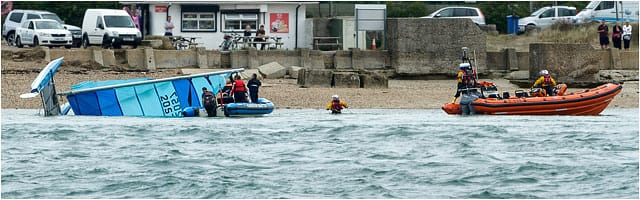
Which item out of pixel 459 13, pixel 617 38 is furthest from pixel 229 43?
pixel 617 38

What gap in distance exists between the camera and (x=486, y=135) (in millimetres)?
28844

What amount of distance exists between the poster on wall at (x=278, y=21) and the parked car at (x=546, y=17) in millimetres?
7589

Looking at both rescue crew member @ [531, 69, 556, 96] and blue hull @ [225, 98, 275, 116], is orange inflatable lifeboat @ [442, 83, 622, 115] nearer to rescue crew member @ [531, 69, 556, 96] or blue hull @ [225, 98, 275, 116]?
rescue crew member @ [531, 69, 556, 96]

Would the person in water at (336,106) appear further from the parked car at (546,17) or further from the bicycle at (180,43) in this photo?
the parked car at (546,17)

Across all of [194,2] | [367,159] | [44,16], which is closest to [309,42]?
[194,2]

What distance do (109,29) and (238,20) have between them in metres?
4.72

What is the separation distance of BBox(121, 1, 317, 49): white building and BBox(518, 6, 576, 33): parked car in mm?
7277

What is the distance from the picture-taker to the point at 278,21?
4666cm

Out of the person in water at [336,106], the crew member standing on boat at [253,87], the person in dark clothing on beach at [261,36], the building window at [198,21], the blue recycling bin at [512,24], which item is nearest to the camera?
the crew member standing on boat at [253,87]

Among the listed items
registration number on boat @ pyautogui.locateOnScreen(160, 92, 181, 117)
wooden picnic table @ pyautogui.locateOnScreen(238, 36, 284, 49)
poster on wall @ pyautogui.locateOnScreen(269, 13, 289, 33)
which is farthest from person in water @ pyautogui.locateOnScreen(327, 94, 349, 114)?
poster on wall @ pyautogui.locateOnScreen(269, 13, 289, 33)

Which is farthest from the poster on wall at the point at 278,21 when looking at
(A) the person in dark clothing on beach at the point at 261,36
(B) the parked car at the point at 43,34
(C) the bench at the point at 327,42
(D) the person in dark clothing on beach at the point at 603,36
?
(D) the person in dark clothing on beach at the point at 603,36

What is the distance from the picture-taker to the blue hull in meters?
31.1

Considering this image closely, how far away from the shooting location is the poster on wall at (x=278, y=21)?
4666cm

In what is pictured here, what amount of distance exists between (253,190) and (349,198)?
143 centimetres
